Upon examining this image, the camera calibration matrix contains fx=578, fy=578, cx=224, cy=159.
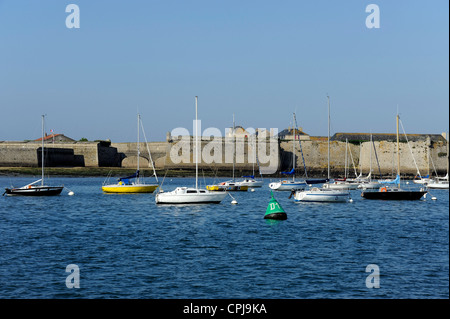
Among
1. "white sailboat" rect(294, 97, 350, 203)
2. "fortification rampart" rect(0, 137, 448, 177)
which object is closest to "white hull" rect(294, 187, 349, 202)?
"white sailboat" rect(294, 97, 350, 203)

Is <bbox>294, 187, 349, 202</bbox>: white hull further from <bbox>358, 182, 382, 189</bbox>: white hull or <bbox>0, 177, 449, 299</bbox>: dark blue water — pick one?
<bbox>358, 182, 382, 189</bbox>: white hull

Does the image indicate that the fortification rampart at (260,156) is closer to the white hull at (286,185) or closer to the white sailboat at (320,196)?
the white hull at (286,185)

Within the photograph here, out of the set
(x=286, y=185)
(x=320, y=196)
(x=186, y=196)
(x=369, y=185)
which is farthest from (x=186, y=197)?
(x=369, y=185)

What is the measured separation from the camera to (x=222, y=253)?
1527 centimetres

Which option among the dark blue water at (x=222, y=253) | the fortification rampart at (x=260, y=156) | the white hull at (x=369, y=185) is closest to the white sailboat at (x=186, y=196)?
the dark blue water at (x=222, y=253)

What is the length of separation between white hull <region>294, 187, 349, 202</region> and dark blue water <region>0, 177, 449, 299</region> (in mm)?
2934

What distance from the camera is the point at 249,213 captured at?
27.0 meters

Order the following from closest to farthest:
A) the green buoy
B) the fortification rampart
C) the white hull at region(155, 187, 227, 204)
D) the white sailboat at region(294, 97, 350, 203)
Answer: the green buoy, the white hull at region(155, 187, 227, 204), the white sailboat at region(294, 97, 350, 203), the fortification rampart

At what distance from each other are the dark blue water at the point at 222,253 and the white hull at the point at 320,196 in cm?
293

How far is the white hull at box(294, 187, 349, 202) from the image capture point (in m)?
30.7
